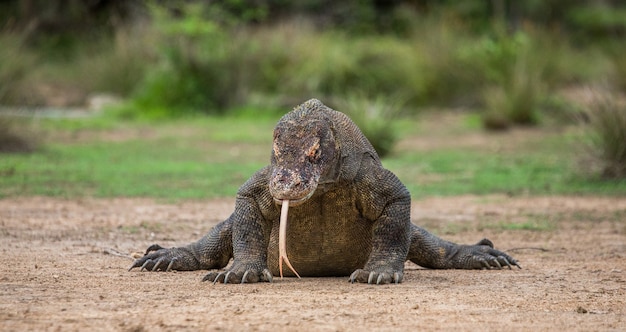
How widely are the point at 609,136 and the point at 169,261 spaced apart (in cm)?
724

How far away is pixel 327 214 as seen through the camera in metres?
5.92

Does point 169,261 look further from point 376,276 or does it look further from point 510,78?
point 510,78

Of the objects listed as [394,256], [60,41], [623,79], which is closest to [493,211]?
[394,256]

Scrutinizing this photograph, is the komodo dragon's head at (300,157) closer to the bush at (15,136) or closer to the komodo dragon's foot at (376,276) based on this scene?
the komodo dragon's foot at (376,276)

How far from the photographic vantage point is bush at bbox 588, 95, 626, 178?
12.4m

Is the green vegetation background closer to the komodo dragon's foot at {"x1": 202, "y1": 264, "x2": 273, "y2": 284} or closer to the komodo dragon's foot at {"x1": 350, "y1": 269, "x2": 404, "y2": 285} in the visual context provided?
the komodo dragon's foot at {"x1": 202, "y1": 264, "x2": 273, "y2": 284}

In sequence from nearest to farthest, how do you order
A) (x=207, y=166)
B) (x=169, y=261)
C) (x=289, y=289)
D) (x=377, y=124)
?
(x=289, y=289) < (x=169, y=261) < (x=207, y=166) < (x=377, y=124)

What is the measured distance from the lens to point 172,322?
15.2ft

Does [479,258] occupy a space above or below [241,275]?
above

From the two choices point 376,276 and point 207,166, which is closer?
point 376,276

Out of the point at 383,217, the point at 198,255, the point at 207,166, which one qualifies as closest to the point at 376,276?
the point at 383,217

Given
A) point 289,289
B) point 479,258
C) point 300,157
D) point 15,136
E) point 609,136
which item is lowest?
point 289,289

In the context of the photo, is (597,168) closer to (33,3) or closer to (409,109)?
(409,109)

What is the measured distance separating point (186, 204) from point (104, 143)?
6845 mm
